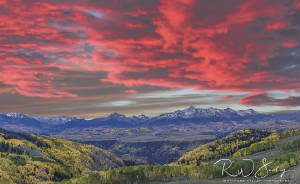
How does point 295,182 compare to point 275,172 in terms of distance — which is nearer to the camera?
point 295,182

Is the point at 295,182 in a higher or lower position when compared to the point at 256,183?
higher

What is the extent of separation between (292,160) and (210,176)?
6133 centimetres

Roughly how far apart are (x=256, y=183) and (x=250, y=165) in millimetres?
106904

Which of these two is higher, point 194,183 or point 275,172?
point 275,172

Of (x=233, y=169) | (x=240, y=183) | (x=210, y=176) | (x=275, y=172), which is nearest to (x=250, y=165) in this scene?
(x=233, y=169)

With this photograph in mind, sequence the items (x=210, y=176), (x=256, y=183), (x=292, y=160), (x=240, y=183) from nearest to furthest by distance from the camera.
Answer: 1. (x=256, y=183)
2. (x=240, y=183)
3. (x=292, y=160)
4. (x=210, y=176)

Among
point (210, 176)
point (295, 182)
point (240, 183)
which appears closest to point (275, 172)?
point (240, 183)

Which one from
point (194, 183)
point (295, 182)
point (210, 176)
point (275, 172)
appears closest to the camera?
point (295, 182)

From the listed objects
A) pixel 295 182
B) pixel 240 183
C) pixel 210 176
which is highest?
pixel 295 182

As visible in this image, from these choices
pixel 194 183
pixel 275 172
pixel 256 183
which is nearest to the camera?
pixel 256 183

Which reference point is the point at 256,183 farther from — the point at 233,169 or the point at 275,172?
the point at 233,169

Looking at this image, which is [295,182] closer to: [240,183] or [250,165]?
[240,183]

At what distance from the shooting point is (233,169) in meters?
193

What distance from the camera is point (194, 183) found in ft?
521
